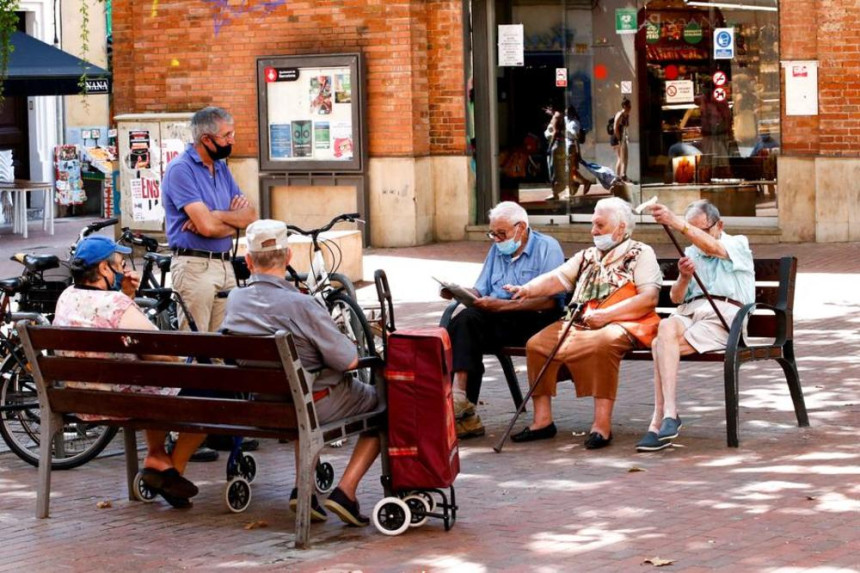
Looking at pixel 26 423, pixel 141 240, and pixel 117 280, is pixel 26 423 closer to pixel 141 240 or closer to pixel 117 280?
pixel 117 280

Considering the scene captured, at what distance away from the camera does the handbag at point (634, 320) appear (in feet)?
28.5

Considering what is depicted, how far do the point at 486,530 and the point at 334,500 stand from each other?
2.18 feet

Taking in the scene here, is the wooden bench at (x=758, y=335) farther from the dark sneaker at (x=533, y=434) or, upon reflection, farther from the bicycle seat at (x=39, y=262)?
the bicycle seat at (x=39, y=262)

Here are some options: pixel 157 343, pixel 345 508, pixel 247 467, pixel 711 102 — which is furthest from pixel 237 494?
pixel 711 102

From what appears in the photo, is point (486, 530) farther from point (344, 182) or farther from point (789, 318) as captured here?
point (344, 182)

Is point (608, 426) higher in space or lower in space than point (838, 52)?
lower

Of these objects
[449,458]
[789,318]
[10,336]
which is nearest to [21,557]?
[449,458]

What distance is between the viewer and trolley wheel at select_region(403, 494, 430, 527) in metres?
6.85

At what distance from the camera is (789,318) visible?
349 inches

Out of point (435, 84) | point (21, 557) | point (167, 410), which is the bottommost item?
point (21, 557)

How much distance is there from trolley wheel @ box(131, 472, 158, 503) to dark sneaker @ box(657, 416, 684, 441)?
8.50 feet

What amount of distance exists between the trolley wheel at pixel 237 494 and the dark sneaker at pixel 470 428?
1799 millimetres

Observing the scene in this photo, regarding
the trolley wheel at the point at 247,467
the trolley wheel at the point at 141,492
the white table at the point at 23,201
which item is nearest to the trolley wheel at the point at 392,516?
the trolley wheel at the point at 247,467

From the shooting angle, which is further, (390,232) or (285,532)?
(390,232)
